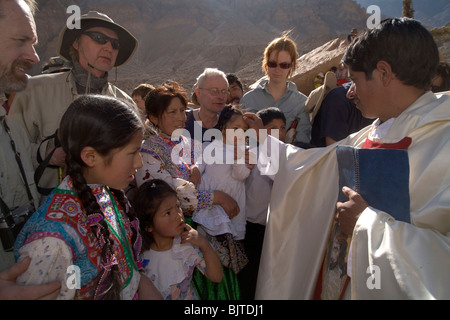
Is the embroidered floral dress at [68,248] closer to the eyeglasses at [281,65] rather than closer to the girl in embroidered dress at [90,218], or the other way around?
the girl in embroidered dress at [90,218]

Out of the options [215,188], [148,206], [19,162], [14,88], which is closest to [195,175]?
[215,188]

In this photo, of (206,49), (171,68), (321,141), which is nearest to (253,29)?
(206,49)

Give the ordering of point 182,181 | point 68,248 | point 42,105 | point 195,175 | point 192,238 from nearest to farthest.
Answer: point 68,248 < point 192,238 < point 182,181 < point 195,175 < point 42,105

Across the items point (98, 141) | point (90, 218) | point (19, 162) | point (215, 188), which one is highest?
point (98, 141)

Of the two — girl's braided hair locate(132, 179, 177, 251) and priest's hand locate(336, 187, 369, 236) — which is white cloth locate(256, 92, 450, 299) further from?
girl's braided hair locate(132, 179, 177, 251)

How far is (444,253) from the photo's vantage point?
4.88 feet

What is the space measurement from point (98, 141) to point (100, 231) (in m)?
0.43

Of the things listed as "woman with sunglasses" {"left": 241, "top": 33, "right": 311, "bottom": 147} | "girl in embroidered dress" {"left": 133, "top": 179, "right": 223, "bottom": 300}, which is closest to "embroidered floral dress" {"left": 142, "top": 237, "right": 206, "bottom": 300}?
"girl in embroidered dress" {"left": 133, "top": 179, "right": 223, "bottom": 300}

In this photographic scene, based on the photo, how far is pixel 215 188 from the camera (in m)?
2.59

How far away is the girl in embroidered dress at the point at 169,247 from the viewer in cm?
204

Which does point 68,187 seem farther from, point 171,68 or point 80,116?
point 171,68

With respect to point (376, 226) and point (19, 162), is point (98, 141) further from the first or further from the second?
point (376, 226)

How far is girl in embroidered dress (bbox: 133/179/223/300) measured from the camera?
204 cm

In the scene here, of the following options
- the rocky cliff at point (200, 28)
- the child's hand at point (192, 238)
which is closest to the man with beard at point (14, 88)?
the child's hand at point (192, 238)
